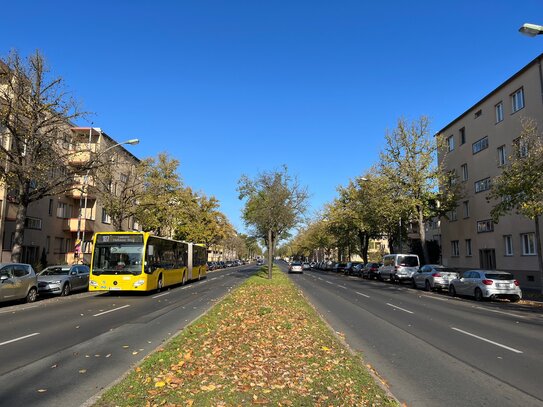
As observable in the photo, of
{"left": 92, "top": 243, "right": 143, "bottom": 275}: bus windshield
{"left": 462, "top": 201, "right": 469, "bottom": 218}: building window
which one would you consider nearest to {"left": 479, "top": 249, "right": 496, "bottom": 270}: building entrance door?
{"left": 462, "top": 201, "right": 469, "bottom": 218}: building window

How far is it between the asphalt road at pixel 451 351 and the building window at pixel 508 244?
1639 cm

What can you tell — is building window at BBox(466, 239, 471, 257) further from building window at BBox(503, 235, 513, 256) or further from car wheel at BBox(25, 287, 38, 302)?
car wheel at BBox(25, 287, 38, 302)

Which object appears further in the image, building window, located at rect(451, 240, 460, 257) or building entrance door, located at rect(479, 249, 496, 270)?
building window, located at rect(451, 240, 460, 257)

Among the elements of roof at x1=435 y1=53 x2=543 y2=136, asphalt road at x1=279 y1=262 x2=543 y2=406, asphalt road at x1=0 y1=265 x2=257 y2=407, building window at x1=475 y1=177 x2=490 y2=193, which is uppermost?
roof at x1=435 y1=53 x2=543 y2=136

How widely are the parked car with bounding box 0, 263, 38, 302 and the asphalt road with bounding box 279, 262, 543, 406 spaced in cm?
1190

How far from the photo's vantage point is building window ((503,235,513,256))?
31.3 m

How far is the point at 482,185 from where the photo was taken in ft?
117

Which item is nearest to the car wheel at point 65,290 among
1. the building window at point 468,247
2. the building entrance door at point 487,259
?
the building entrance door at point 487,259

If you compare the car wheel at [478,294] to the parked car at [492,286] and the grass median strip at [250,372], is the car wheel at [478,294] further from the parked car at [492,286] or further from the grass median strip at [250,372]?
the grass median strip at [250,372]

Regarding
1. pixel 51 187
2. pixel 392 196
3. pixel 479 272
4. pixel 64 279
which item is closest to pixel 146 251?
pixel 64 279

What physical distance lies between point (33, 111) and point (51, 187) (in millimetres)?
3820

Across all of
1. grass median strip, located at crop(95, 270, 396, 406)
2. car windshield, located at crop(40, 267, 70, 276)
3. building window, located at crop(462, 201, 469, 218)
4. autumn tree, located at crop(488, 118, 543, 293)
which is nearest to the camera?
grass median strip, located at crop(95, 270, 396, 406)

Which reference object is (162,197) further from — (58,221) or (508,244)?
(508,244)

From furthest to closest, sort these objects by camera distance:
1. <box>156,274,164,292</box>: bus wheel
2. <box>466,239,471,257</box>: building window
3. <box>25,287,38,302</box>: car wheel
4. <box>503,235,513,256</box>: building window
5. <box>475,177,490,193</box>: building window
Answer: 1. <box>466,239,471,257</box>: building window
2. <box>475,177,490,193</box>: building window
3. <box>503,235,513,256</box>: building window
4. <box>156,274,164,292</box>: bus wheel
5. <box>25,287,38,302</box>: car wheel
